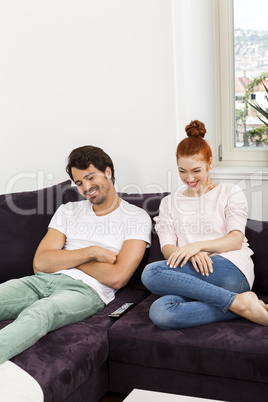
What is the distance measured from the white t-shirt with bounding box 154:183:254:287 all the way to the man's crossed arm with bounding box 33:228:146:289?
149 mm

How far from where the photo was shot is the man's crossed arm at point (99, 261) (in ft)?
8.32

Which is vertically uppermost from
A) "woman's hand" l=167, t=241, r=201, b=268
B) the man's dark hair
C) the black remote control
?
the man's dark hair

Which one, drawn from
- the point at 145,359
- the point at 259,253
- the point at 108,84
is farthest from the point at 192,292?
the point at 108,84

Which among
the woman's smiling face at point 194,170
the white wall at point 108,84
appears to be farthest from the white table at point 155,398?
the white wall at point 108,84

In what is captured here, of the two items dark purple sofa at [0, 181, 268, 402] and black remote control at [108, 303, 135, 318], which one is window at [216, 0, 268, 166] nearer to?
dark purple sofa at [0, 181, 268, 402]

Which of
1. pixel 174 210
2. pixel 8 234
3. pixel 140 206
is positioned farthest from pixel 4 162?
pixel 174 210

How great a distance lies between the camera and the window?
345cm

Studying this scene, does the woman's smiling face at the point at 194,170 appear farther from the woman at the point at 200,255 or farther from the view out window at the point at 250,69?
the view out window at the point at 250,69

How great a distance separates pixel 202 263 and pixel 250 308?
0.29 meters

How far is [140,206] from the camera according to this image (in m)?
2.84

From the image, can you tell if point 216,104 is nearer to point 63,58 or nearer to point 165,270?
point 63,58

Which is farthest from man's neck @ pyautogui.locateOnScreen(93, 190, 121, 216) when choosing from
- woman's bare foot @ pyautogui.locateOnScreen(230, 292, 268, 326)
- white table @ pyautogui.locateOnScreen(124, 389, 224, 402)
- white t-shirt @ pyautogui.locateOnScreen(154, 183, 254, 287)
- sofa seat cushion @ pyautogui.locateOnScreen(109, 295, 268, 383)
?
white table @ pyautogui.locateOnScreen(124, 389, 224, 402)

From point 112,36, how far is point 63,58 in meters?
0.34

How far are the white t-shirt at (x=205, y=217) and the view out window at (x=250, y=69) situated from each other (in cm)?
106
